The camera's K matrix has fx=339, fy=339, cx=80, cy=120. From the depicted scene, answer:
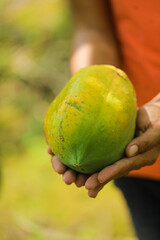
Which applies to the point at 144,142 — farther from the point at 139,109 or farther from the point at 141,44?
the point at 141,44

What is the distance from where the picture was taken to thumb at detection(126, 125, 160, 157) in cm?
95

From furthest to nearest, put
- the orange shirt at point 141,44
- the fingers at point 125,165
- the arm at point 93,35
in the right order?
1. the arm at point 93,35
2. the orange shirt at point 141,44
3. the fingers at point 125,165

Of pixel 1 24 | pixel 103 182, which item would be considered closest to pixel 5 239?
pixel 103 182

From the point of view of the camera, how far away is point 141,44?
4.21 feet

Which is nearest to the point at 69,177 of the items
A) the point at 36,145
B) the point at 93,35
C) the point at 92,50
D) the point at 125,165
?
the point at 125,165

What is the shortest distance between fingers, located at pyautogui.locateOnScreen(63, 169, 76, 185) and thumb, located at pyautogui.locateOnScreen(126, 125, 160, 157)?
0.56ft

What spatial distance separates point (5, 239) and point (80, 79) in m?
1.52

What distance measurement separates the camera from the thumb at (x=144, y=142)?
37.6 inches

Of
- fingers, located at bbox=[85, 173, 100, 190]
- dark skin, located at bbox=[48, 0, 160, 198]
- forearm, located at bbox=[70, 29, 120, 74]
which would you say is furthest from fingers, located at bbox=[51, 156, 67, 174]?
forearm, located at bbox=[70, 29, 120, 74]

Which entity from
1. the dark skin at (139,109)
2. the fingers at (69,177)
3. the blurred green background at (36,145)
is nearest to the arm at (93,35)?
the dark skin at (139,109)

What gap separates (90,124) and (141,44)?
1.69 feet

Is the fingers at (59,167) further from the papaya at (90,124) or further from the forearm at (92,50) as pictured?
the forearm at (92,50)

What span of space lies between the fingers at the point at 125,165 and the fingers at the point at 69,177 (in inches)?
3.8

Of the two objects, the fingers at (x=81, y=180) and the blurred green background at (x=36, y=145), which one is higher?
the fingers at (x=81, y=180)
